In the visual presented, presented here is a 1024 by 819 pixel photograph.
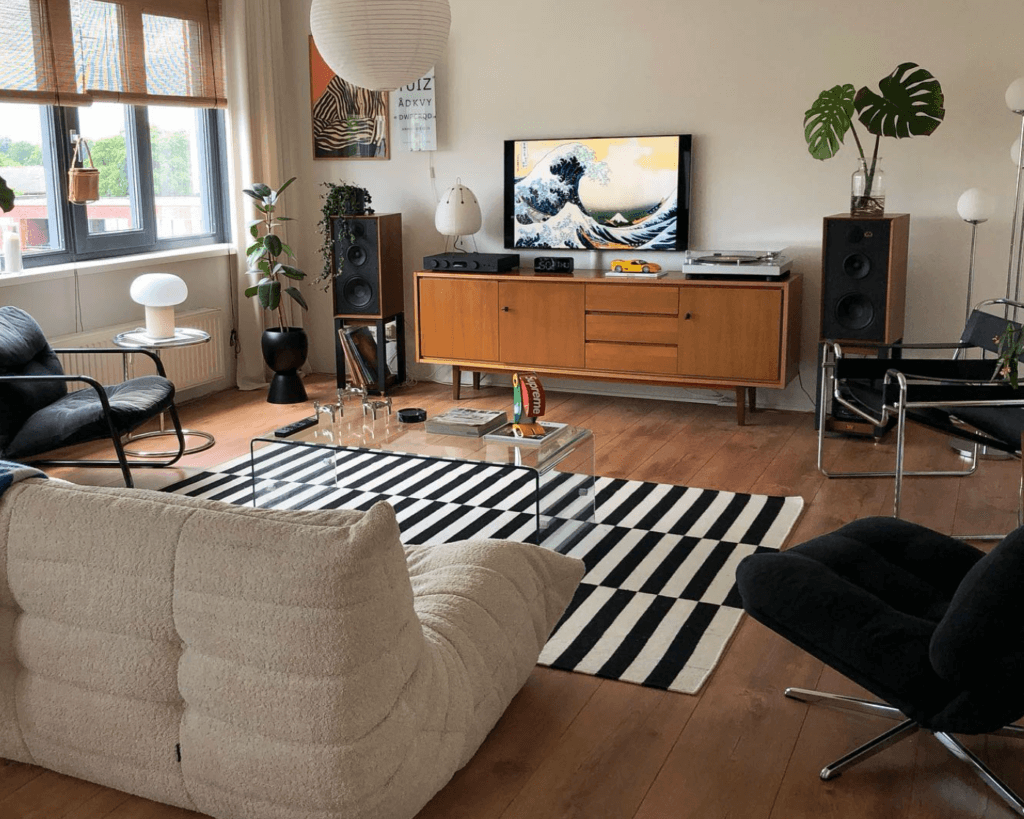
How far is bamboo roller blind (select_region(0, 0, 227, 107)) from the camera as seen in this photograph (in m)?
4.80

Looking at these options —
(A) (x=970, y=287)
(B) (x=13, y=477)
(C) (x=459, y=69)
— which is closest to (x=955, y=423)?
(A) (x=970, y=287)

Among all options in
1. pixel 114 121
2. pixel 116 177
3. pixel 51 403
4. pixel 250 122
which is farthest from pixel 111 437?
pixel 250 122

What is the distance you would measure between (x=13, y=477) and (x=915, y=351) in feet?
14.3

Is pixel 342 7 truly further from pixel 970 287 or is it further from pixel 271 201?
pixel 970 287

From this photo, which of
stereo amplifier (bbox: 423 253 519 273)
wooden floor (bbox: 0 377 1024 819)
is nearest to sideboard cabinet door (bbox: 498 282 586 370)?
stereo amplifier (bbox: 423 253 519 273)

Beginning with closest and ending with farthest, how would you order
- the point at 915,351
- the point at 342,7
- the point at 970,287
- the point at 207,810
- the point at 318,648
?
1. the point at 318,648
2. the point at 207,810
3. the point at 342,7
4. the point at 970,287
5. the point at 915,351

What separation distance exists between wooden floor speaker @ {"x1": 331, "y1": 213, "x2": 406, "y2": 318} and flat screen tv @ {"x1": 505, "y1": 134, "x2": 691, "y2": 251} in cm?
69

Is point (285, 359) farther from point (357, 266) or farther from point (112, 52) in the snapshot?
point (112, 52)

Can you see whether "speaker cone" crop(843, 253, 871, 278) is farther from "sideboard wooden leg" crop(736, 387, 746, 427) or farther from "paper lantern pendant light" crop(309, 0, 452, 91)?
"paper lantern pendant light" crop(309, 0, 452, 91)

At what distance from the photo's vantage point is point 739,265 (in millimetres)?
5195

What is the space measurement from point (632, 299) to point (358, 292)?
1.62 m

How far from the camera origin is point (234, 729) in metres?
2.00

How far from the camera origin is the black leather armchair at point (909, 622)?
2018mm

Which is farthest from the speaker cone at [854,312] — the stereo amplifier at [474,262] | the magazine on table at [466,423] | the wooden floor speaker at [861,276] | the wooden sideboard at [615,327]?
the magazine on table at [466,423]
